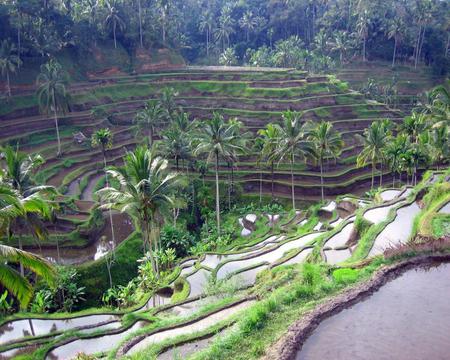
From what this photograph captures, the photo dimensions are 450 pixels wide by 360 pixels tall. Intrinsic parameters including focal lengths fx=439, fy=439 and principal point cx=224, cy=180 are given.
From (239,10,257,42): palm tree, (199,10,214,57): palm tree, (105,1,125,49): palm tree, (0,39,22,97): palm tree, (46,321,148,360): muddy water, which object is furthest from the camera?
(239,10,257,42): palm tree

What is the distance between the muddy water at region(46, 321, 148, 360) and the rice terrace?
0.30 feet

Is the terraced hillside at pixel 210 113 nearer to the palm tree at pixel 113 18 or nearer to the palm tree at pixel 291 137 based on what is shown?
the palm tree at pixel 291 137

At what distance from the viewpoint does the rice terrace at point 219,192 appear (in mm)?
12742

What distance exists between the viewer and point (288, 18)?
4417 inches

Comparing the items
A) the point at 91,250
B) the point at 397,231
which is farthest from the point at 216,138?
the point at 397,231

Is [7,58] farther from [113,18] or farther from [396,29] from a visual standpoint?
[396,29]

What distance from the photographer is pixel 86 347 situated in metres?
17.0

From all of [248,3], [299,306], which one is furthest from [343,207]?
[248,3]

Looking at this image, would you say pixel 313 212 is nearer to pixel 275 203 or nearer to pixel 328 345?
pixel 275 203

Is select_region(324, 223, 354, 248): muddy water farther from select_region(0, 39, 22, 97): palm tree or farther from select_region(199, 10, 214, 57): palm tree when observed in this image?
select_region(199, 10, 214, 57): palm tree

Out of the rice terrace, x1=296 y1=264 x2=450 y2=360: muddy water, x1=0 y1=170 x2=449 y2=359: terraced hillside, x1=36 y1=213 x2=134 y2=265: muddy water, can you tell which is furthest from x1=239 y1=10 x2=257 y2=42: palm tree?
x1=296 y1=264 x2=450 y2=360: muddy water

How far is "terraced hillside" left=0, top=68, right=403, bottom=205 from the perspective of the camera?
49.2 m

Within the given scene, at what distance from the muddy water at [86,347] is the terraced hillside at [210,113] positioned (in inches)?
1024

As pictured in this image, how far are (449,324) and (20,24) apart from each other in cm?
6104
